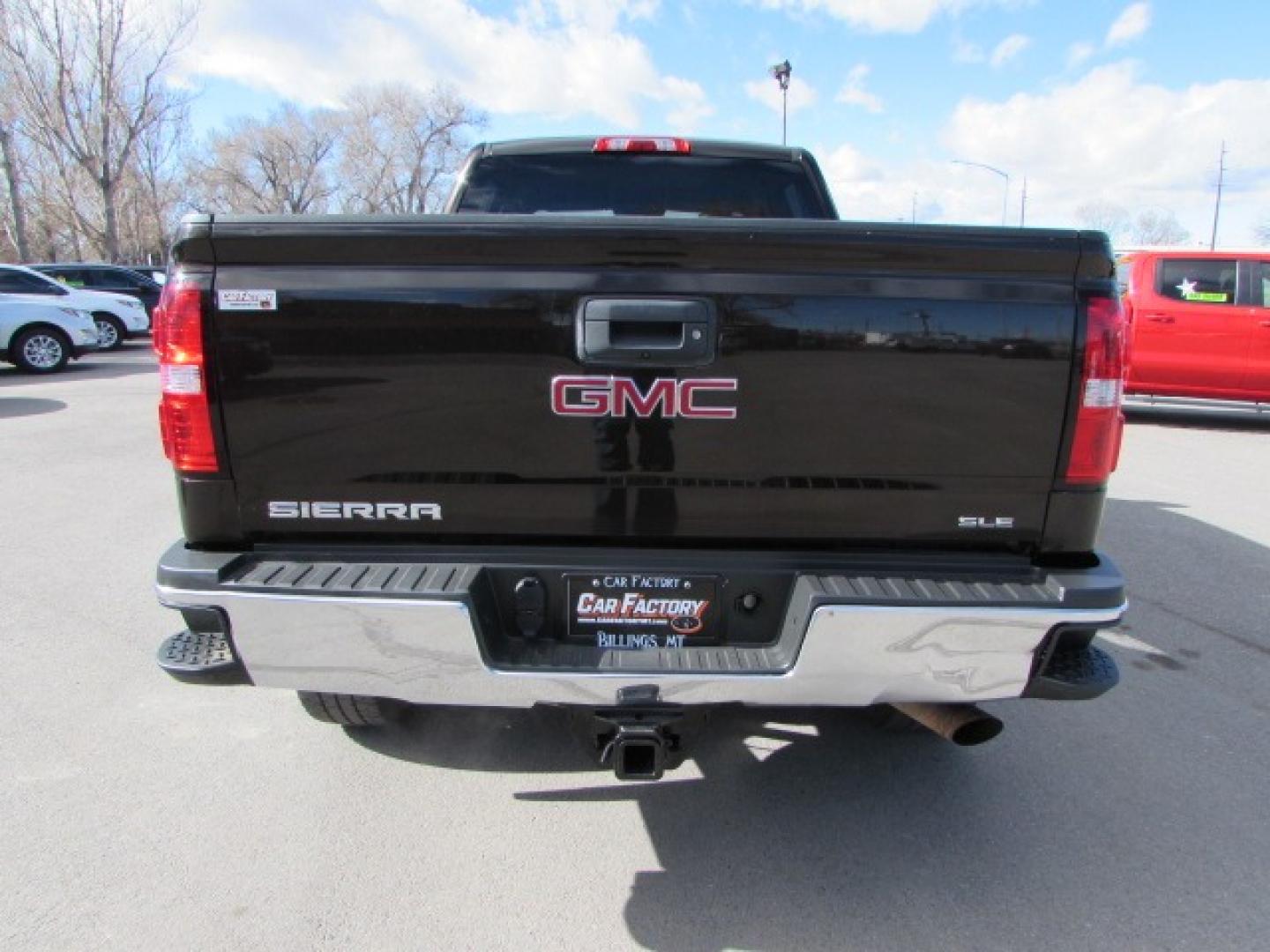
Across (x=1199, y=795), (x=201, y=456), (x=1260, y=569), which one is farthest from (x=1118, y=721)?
(x=201, y=456)

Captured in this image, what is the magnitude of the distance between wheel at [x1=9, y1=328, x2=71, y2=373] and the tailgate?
50.1 feet

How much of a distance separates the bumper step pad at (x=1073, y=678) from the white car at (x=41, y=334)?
16.5 m

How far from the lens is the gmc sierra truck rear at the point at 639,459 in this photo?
2.09m

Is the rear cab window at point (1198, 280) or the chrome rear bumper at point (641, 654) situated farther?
the rear cab window at point (1198, 280)

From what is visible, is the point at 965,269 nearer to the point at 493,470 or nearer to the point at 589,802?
the point at 493,470

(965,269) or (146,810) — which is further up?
(965,269)

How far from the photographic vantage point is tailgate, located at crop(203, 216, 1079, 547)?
2.09m

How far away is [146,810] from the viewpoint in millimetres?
2729

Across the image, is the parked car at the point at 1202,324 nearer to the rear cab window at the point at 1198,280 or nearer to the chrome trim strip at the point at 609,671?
the rear cab window at the point at 1198,280

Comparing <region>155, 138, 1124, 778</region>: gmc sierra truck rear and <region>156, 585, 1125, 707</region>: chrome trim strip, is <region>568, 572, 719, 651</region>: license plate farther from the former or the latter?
<region>156, 585, 1125, 707</region>: chrome trim strip

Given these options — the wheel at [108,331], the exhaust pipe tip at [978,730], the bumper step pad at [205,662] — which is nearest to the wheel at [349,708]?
the bumper step pad at [205,662]

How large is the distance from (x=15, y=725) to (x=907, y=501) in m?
3.44

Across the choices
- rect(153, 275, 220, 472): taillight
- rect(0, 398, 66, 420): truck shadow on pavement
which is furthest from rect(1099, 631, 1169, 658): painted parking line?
rect(0, 398, 66, 420): truck shadow on pavement

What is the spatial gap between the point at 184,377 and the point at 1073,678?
2.48m
